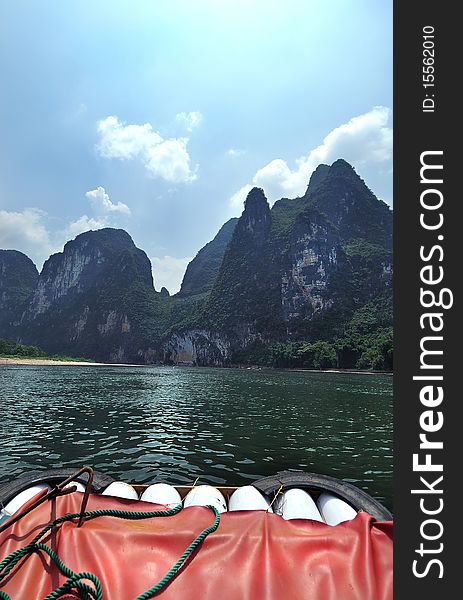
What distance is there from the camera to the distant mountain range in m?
116

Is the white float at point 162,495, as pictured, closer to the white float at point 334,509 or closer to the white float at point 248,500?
the white float at point 248,500

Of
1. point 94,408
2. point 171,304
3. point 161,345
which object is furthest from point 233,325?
point 94,408

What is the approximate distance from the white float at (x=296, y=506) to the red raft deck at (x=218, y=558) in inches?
56.2

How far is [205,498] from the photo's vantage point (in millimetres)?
4910

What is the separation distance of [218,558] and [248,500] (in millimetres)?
2435

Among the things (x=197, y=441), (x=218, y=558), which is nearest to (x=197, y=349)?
(x=197, y=441)

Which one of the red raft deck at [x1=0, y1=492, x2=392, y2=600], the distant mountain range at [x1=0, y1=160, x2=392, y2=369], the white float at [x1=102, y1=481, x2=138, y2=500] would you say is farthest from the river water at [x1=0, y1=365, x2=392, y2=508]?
the distant mountain range at [x1=0, y1=160, x2=392, y2=369]

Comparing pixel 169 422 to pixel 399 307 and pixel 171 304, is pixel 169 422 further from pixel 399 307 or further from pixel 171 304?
pixel 171 304

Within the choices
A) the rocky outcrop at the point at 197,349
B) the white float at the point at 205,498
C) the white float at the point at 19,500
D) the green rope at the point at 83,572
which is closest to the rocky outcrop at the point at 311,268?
the rocky outcrop at the point at 197,349

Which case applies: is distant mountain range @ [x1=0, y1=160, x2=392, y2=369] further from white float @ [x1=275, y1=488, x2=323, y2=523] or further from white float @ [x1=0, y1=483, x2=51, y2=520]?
white float @ [x1=0, y1=483, x2=51, y2=520]

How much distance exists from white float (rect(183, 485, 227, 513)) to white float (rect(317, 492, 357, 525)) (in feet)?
5.11

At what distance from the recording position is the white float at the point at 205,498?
4.79 meters

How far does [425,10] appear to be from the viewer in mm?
2838

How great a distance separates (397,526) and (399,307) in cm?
174
